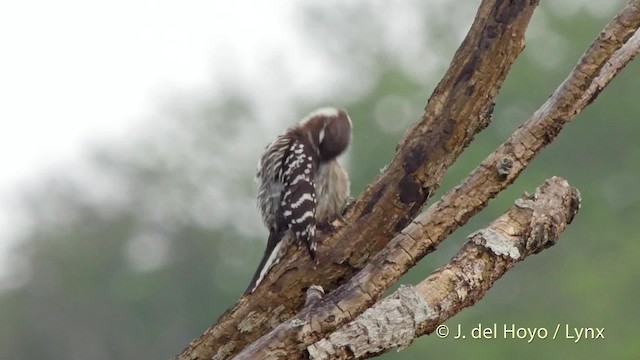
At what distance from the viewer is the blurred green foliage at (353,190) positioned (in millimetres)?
20703

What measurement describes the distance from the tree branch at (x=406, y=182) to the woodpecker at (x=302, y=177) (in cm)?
63

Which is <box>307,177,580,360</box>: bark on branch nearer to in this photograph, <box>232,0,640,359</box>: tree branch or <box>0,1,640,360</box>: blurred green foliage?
<box>232,0,640,359</box>: tree branch

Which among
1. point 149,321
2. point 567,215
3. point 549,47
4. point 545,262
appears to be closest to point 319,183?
point 567,215

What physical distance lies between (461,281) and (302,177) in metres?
2.29

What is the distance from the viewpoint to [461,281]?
178 inches

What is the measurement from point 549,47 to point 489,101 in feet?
69.2

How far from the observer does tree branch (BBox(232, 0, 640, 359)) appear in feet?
15.2

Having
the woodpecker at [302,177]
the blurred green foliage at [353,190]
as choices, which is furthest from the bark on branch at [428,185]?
the blurred green foliage at [353,190]

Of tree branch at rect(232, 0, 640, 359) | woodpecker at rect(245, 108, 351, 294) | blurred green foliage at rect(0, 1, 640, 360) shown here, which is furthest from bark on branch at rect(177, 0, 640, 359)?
blurred green foliage at rect(0, 1, 640, 360)

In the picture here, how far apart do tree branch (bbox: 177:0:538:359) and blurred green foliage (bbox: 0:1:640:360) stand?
12.8 meters

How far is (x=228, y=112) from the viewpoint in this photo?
3055cm

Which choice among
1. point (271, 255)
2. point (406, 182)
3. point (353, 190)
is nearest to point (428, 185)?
point (406, 182)

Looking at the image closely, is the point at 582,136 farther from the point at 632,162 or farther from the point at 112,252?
the point at 112,252

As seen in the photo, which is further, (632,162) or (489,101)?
(632,162)
